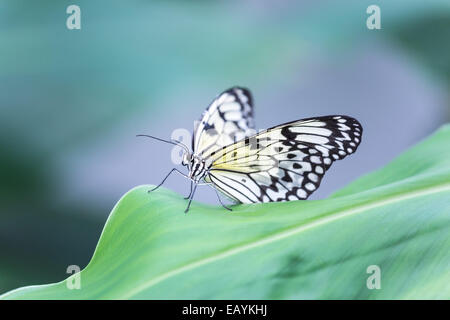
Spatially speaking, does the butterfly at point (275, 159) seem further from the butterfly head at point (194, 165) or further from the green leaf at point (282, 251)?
the green leaf at point (282, 251)

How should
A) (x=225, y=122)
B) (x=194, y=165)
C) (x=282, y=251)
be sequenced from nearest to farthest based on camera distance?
(x=282, y=251)
(x=194, y=165)
(x=225, y=122)

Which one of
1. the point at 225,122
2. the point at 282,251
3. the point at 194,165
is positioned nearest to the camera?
the point at 282,251

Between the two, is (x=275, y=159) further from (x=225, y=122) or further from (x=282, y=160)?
(x=225, y=122)

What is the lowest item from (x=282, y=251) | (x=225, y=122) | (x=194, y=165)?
(x=282, y=251)

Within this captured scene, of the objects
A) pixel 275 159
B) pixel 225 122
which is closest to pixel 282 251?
pixel 275 159

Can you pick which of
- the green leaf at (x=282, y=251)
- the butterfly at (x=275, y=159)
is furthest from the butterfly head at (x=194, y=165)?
the green leaf at (x=282, y=251)

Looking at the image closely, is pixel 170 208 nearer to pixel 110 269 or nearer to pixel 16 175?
pixel 110 269

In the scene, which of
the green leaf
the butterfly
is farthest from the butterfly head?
the green leaf
